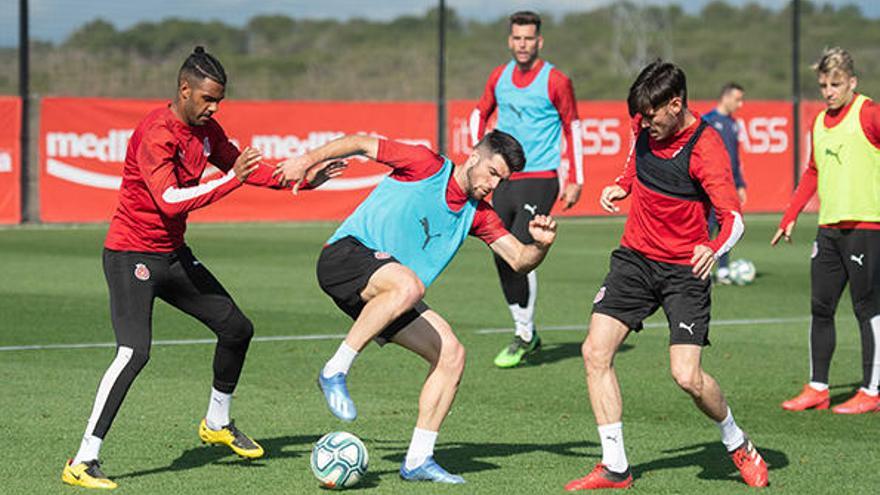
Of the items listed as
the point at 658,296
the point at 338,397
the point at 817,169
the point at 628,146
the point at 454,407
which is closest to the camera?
the point at 338,397

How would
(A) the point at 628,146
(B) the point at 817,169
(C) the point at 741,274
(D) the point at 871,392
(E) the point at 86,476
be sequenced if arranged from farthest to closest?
1. (A) the point at 628,146
2. (C) the point at 741,274
3. (B) the point at 817,169
4. (D) the point at 871,392
5. (E) the point at 86,476

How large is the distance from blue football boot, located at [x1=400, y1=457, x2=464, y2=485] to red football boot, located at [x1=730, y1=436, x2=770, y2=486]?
1428mm

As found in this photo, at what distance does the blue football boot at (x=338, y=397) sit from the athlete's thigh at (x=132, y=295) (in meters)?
1.04

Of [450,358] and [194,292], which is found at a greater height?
[194,292]

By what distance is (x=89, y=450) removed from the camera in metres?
7.32

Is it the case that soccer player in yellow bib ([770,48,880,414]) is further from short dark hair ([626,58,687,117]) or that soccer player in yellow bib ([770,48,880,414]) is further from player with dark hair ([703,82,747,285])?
player with dark hair ([703,82,747,285])

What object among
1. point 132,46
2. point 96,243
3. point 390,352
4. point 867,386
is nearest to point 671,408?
point 867,386

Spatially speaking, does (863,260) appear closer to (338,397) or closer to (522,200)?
(522,200)

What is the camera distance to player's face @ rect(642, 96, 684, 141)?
24.0ft

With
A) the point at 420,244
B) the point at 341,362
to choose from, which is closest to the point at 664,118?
the point at 420,244

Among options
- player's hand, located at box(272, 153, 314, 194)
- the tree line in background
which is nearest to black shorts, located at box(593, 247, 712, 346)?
player's hand, located at box(272, 153, 314, 194)

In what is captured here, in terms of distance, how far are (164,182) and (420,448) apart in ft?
6.00

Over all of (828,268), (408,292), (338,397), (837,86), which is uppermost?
(837,86)

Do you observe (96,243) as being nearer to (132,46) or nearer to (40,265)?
(40,265)
